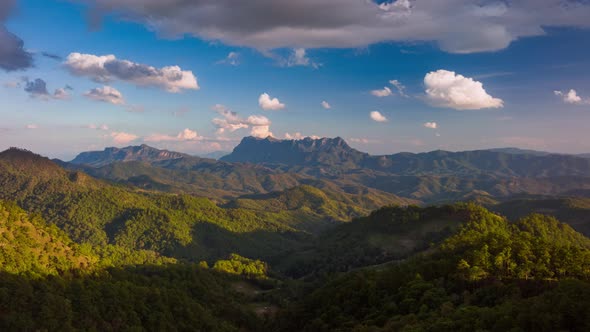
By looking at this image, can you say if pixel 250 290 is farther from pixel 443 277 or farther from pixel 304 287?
pixel 443 277

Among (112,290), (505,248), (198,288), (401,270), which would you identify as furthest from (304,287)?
(505,248)

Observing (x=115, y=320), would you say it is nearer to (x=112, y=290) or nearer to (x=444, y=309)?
(x=112, y=290)

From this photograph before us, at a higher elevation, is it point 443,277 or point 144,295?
point 443,277

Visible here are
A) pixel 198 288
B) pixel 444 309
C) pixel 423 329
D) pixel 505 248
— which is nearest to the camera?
pixel 423 329

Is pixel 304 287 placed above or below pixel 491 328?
below

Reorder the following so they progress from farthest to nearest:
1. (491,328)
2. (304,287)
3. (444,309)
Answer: (304,287) < (444,309) < (491,328)

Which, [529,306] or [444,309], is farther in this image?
[444,309]

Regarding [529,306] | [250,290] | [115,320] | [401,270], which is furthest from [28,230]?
[529,306]

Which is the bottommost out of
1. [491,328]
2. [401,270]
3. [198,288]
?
[198,288]

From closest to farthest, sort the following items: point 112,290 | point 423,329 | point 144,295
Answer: point 423,329
point 112,290
point 144,295

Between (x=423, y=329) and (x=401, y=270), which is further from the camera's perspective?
(x=401, y=270)
